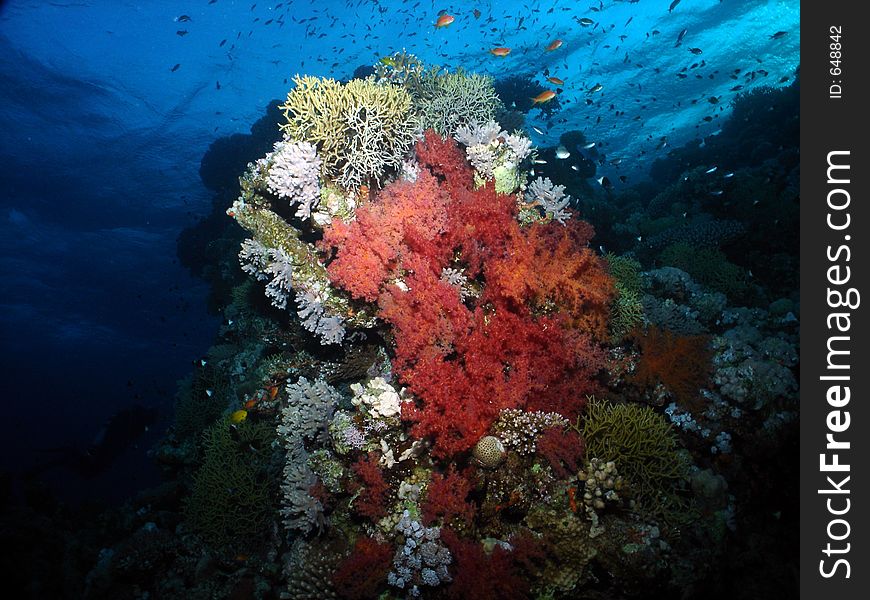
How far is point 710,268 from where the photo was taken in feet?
32.7

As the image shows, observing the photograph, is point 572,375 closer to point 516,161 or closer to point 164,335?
point 516,161

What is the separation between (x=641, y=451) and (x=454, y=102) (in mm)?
6653

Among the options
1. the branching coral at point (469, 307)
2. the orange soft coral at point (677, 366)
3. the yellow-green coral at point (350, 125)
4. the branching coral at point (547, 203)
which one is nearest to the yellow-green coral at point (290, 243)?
the branching coral at point (469, 307)

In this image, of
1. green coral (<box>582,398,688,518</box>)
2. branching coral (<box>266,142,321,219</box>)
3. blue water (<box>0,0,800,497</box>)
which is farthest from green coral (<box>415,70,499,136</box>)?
blue water (<box>0,0,800,497</box>)

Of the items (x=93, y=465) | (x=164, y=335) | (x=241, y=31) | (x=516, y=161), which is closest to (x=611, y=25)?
(x=241, y=31)

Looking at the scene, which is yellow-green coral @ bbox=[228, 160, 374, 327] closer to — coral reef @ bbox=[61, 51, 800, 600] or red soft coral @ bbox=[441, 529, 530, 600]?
coral reef @ bbox=[61, 51, 800, 600]

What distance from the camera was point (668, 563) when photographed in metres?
4.08

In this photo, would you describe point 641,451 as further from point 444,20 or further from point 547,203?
point 444,20

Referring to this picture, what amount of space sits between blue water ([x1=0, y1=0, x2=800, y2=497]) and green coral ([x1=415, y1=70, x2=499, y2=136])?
9300mm

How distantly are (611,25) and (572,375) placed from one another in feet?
104

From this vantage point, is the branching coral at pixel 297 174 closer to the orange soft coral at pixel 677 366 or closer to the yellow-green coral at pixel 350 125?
the yellow-green coral at pixel 350 125

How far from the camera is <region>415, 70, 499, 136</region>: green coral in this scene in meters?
7.49
